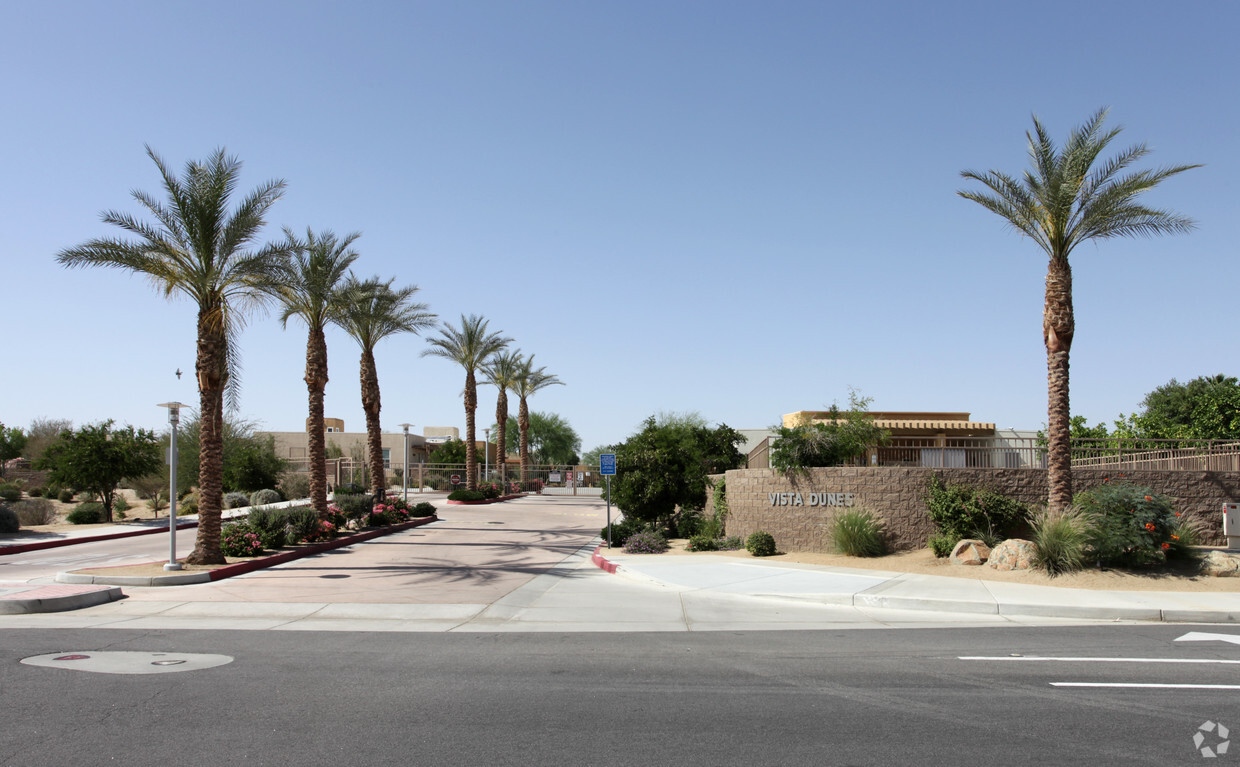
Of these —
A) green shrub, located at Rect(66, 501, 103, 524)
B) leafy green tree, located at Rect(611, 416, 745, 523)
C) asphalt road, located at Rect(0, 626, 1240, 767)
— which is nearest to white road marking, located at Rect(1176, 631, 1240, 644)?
asphalt road, located at Rect(0, 626, 1240, 767)

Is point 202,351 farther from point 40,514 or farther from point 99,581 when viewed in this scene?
point 40,514

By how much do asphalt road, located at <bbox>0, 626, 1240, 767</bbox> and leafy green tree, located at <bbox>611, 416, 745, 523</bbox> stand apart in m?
15.1

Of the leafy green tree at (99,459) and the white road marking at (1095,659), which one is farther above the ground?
the leafy green tree at (99,459)

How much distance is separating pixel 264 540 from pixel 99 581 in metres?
4.33

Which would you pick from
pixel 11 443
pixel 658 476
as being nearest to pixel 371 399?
pixel 658 476

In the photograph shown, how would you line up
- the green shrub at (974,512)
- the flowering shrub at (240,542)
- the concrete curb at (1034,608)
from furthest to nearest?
the flowering shrub at (240,542), the green shrub at (974,512), the concrete curb at (1034,608)

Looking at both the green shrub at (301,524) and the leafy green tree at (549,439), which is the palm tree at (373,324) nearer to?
the green shrub at (301,524)

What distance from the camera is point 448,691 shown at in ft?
25.2

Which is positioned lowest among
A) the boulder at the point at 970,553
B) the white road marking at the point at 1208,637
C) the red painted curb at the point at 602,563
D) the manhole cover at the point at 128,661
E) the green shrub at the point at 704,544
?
the red painted curb at the point at 602,563

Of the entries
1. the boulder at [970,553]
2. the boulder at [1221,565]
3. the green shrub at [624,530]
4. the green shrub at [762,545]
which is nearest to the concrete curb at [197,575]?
the green shrub at [624,530]

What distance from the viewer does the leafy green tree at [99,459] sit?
102 ft

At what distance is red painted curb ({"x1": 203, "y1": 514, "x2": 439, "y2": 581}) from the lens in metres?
17.5

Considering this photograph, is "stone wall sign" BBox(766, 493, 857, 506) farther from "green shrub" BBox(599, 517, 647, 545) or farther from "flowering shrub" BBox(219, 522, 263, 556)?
"flowering shrub" BBox(219, 522, 263, 556)

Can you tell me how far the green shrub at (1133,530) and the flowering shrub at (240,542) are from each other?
1799 cm
